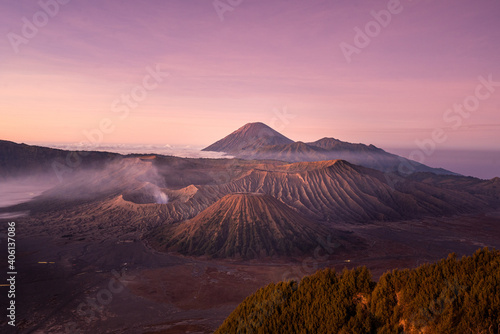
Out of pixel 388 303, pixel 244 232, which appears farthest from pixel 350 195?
pixel 388 303

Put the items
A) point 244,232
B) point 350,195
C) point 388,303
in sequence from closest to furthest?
point 388,303 → point 244,232 → point 350,195

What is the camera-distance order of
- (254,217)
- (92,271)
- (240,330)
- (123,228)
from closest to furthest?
(240,330) < (92,271) < (254,217) < (123,228)

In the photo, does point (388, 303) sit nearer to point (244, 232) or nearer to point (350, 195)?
point (244, 232)

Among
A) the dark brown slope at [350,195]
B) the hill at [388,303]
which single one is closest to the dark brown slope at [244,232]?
the dark brown slope at [350,195]

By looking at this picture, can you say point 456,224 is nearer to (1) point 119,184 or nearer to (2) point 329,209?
(2) point 329,209

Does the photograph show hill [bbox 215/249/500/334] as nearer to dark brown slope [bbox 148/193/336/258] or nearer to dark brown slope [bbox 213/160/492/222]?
dark brown slope [bbox 148/193/336/258]

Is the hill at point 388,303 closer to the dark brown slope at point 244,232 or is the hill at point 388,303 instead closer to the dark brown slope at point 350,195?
the dark brown slope at point 244,232

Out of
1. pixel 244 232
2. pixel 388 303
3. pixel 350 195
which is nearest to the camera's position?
pixel 388 303

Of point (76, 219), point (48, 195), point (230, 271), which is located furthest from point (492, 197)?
point (48, 195)
